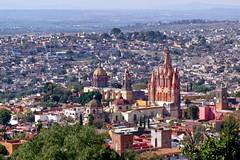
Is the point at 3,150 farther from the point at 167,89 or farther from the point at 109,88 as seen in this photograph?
the point at 109,88

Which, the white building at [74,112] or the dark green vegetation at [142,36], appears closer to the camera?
the white building at [74,112]

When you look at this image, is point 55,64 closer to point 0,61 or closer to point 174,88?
point 0,61

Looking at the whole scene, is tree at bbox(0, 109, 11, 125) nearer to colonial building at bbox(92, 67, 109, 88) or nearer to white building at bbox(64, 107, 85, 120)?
white building at bbox(64, 107, 85, 120)

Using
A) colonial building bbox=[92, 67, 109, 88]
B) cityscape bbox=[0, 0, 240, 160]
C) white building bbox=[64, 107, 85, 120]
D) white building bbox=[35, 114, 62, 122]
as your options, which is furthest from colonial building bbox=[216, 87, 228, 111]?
colonial building bbox=[92, 67, 109, 88]

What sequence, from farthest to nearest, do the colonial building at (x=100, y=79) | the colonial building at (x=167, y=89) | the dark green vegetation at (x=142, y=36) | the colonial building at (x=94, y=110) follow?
1. the dark green vegetation at (x=142, y=36)
2. the colonial building at (x=100, y=79)
3. the colonial building at (x=167, y=89)
4. the colonial building at (x=94, y=110)

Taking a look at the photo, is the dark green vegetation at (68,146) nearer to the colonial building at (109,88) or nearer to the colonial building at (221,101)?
the colonial building at (221,101)

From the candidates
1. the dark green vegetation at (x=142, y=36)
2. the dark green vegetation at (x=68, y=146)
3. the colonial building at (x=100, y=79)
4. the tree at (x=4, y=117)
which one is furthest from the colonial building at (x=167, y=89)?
the dark green vegetation at (x=142, y=36)

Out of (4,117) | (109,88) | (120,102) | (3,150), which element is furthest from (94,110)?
(3,150)
